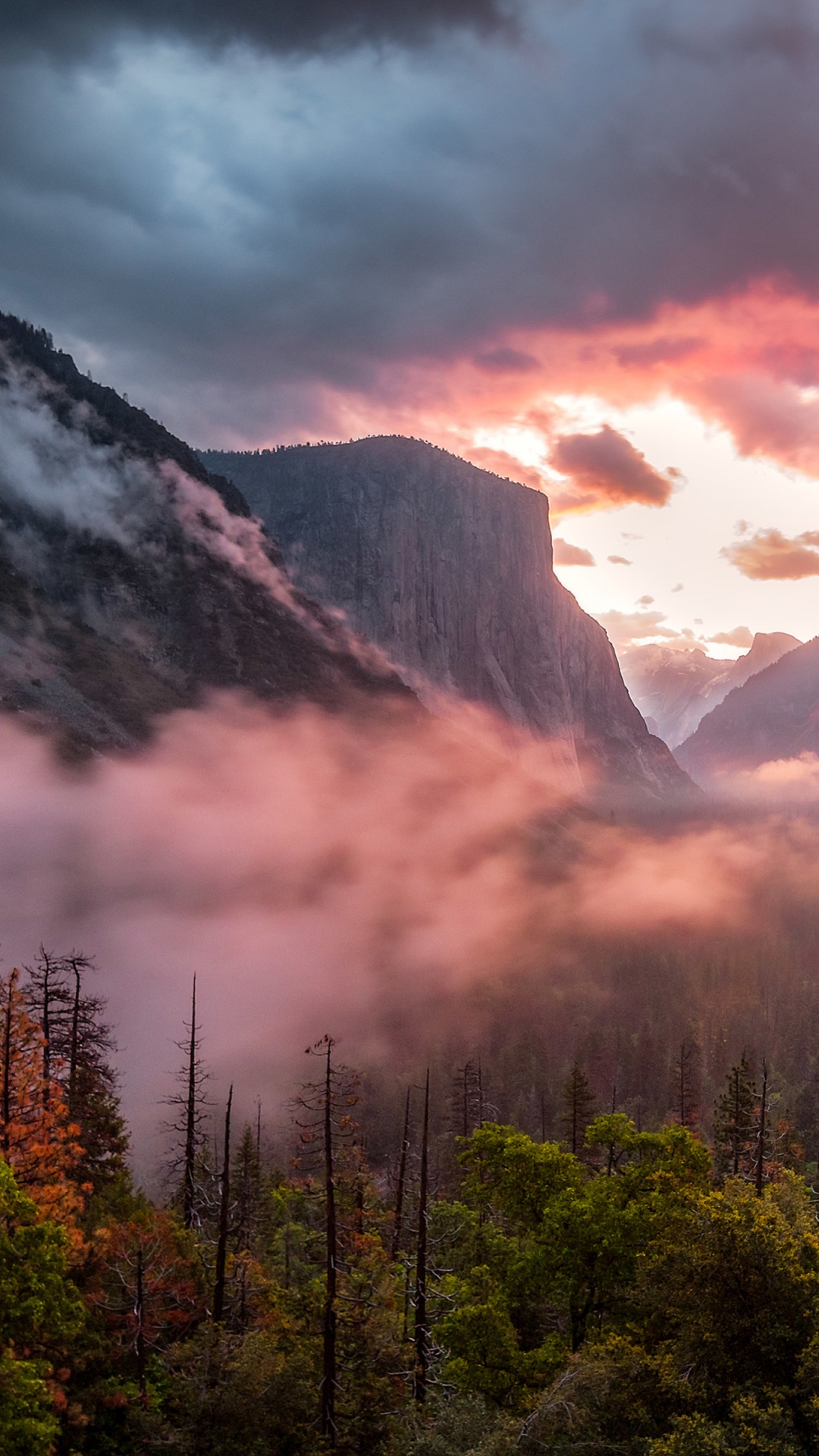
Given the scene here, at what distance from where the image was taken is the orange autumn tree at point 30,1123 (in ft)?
96.2

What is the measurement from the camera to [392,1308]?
3156 centimetres

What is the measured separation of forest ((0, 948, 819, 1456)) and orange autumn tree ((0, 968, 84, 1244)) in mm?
96

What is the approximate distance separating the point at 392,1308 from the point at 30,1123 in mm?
14251

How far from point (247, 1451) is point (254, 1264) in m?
6.37

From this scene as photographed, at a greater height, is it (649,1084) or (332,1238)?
(332,1238)

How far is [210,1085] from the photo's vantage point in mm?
161250

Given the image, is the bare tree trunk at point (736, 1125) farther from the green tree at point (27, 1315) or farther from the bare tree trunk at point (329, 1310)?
the green tree at point (27, 1315)

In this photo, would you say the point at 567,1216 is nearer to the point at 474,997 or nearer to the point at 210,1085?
the point at 210,1085

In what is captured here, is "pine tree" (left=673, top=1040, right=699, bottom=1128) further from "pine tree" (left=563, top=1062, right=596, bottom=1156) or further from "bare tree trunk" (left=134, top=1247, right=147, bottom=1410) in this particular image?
"bare tree trunk" (left=134, top=1247, right=147, bottom=1410)

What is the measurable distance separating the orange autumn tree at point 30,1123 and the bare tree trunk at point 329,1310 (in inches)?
314

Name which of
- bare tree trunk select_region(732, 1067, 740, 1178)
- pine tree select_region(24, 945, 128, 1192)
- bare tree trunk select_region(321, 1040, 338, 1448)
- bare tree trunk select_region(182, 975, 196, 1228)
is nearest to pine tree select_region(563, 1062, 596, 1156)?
bare tree trunk select_region(732, 1067, 740, 1178)

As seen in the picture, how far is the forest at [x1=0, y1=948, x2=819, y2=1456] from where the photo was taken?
899 inches

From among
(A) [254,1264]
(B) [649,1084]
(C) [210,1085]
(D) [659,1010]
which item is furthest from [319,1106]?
(D) [659,1010]

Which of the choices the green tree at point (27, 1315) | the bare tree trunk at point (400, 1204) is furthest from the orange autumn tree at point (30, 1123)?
the bare tree trunk at point (400, 1204)
